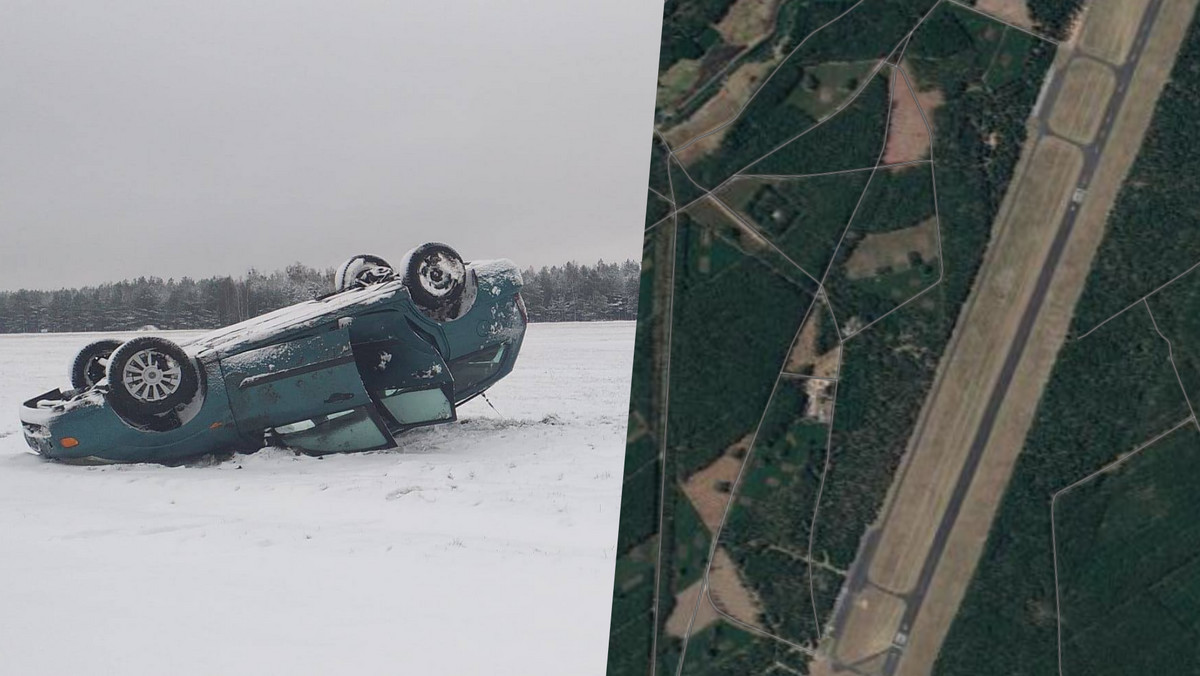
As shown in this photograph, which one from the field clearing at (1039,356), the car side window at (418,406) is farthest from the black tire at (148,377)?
the field clearing at (1039,356)

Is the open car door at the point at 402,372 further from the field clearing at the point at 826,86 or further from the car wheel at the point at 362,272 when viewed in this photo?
the field clearing at the point at 826,86

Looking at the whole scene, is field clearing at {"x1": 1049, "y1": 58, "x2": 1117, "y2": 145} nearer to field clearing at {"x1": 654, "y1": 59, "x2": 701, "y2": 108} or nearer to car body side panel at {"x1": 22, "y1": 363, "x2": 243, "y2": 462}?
field clearing at {"x1": 654, "y1": 59, "x2": 701, "y2": 108}

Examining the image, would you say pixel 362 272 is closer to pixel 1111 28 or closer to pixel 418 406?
pixel 418 406

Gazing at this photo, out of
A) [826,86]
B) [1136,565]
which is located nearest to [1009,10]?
[826,86]

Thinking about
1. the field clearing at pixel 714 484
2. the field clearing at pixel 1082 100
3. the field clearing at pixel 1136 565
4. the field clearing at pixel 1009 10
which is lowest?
the field clearing at pixel 1136 565

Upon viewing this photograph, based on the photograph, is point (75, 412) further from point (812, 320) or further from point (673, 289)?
point (812, 320)

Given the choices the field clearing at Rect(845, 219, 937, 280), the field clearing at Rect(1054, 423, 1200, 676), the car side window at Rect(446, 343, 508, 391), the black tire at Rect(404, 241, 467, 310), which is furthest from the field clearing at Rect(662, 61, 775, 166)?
the car side window at Rect(446, 343, 508, 391)
